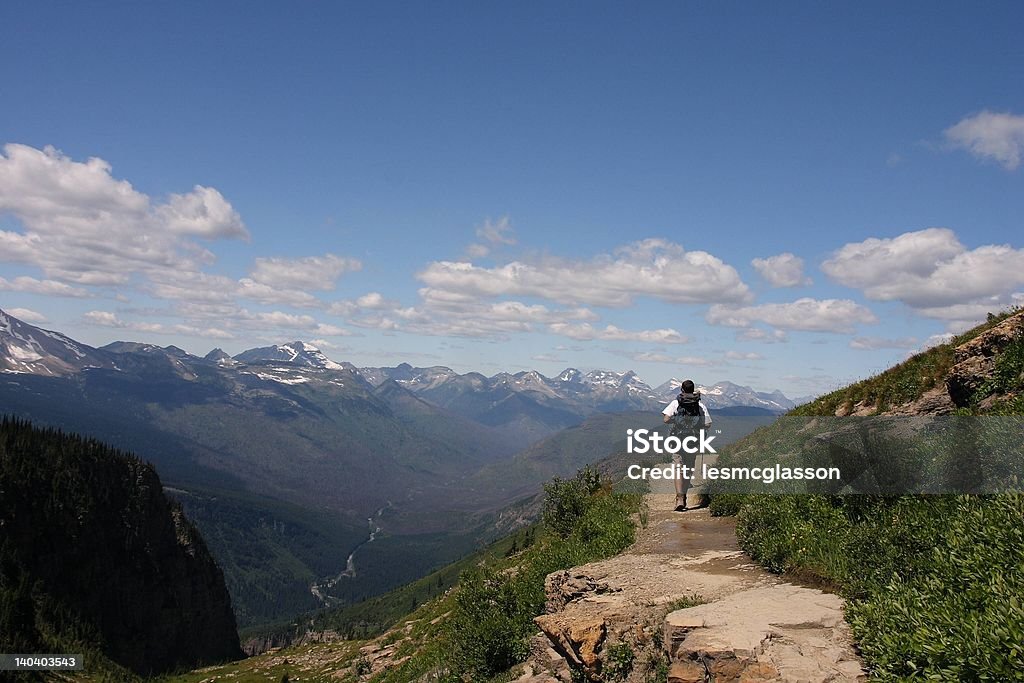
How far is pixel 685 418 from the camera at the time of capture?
1898 cm

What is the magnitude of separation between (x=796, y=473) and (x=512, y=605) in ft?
31.0

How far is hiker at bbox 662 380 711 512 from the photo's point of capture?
18.7 meters

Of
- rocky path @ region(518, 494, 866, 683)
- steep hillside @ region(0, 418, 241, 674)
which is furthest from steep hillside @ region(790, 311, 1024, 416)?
steep hillside @ region(0, 418, 241, 674)

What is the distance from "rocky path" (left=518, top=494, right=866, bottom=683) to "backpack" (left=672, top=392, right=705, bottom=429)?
3624 mm

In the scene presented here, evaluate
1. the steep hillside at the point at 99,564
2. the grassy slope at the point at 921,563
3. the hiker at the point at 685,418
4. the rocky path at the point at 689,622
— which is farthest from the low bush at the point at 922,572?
the steep hillside at the point at 99,564

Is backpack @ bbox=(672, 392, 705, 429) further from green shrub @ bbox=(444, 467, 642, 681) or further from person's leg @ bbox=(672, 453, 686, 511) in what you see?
green shrub @ bbox=(444, 467, 642, 681)

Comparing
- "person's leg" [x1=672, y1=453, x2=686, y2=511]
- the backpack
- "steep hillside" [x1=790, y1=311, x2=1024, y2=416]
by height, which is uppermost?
"steep hillside" [x1=790, y1=311, x2=1024, y2=416]

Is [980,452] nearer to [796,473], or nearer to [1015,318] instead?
[796,473]

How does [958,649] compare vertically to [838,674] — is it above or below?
above

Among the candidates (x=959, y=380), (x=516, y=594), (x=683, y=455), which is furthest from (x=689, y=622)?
(x=959, y=380)

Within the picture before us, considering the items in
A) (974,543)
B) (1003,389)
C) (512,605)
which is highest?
(1003,389)

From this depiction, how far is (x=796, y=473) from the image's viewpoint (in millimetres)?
16547

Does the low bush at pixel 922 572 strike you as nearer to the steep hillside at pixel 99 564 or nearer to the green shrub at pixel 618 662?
the green shrub at pixel 618 662

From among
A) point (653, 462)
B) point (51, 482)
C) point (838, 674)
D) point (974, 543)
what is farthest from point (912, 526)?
point (51, 482)
